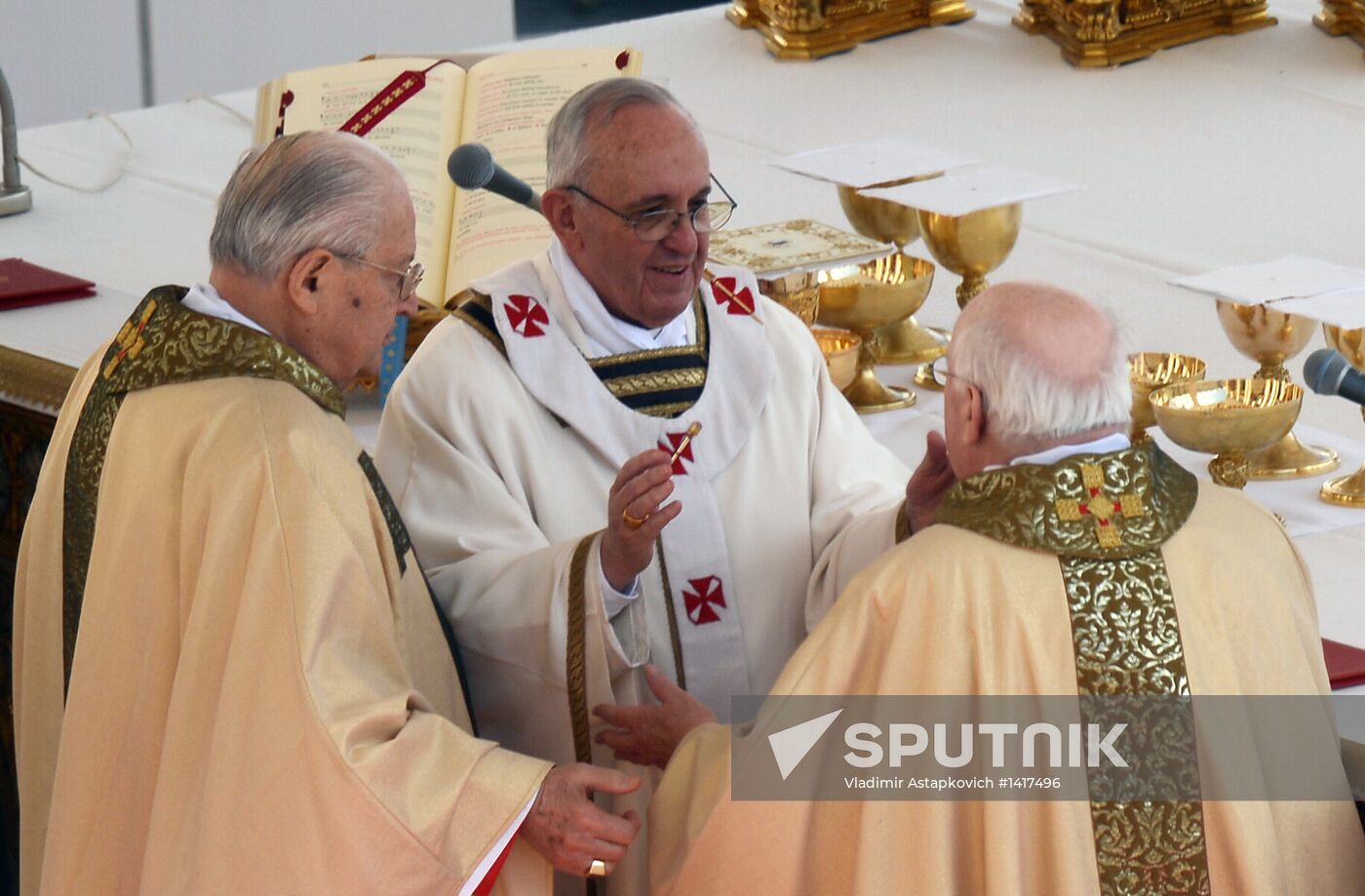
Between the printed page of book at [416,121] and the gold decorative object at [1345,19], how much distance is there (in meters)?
3.31

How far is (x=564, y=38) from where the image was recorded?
7.12 meters

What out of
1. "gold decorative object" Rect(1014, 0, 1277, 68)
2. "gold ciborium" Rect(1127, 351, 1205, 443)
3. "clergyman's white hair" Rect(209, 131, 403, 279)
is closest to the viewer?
"clergyman's white hair" Rect(209, 131, 403, 279)

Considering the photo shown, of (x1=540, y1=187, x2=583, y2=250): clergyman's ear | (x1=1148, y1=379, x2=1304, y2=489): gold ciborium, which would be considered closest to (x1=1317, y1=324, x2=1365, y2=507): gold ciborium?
(x1=1148, y1=379, x2=1304, y2=489): gold ciborium

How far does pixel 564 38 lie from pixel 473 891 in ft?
15.8

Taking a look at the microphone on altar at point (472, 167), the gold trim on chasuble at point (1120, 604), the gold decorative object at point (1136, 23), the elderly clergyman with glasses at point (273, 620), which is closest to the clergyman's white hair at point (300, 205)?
the elderly clergyman with glasses at point (273, 620)

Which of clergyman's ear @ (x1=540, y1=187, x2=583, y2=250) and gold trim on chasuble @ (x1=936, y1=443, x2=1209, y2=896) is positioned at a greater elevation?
clergyman's ear @ (x1=540, y1=187, x2=583, y2=250)

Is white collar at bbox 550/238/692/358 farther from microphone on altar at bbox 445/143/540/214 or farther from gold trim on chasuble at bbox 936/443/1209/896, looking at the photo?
gold trim on chasuble at bbox 936/443/1209/896

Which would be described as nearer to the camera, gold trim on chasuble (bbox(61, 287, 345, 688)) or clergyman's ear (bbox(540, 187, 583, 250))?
gold trim on chasuble (bbox(61, 287, 345, 688))

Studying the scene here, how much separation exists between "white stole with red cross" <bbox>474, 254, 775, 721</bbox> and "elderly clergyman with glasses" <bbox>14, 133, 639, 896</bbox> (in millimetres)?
513

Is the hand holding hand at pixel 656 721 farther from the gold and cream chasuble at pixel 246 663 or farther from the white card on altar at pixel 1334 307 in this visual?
the white card on altar at pixel 1334 307

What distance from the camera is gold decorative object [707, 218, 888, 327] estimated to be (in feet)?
13.9

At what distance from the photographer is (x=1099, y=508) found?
2.61 meters

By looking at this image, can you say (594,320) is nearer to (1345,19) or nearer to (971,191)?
(971,191)

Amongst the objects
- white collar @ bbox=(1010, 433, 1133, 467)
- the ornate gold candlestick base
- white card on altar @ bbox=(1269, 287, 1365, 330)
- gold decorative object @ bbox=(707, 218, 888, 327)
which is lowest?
the ornate gold candlestick base
